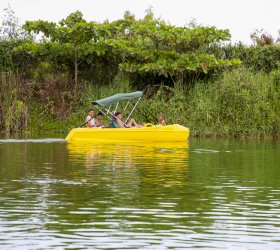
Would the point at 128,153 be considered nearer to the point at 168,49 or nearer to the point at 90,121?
the point at 90,121

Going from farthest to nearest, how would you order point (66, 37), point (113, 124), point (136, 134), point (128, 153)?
point (66, 37) < point (113, 124) < point (136, 134) < point (128, 153)

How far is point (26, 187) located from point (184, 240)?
6065 millimetres

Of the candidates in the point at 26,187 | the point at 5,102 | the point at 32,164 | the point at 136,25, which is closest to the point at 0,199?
the point at 26,187

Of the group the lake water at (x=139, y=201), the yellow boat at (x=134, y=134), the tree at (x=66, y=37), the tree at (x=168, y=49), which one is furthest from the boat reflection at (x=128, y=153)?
the tree at (x=66, y=37)

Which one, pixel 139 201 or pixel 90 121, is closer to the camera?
pixel 139 201

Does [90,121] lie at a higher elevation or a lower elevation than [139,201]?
higher

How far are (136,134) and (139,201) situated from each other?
18807 mm

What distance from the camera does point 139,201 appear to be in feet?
44.6

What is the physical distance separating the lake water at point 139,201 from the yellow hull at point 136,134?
714cm

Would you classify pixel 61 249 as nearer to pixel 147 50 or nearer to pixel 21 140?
pixel 21 140

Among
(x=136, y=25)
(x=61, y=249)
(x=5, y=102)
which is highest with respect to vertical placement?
(x=136, y=25)

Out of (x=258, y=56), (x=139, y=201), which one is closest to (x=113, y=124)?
(x=258, y=56)

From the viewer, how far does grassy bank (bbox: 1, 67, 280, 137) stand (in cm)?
3841

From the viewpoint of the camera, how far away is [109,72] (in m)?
43.7
